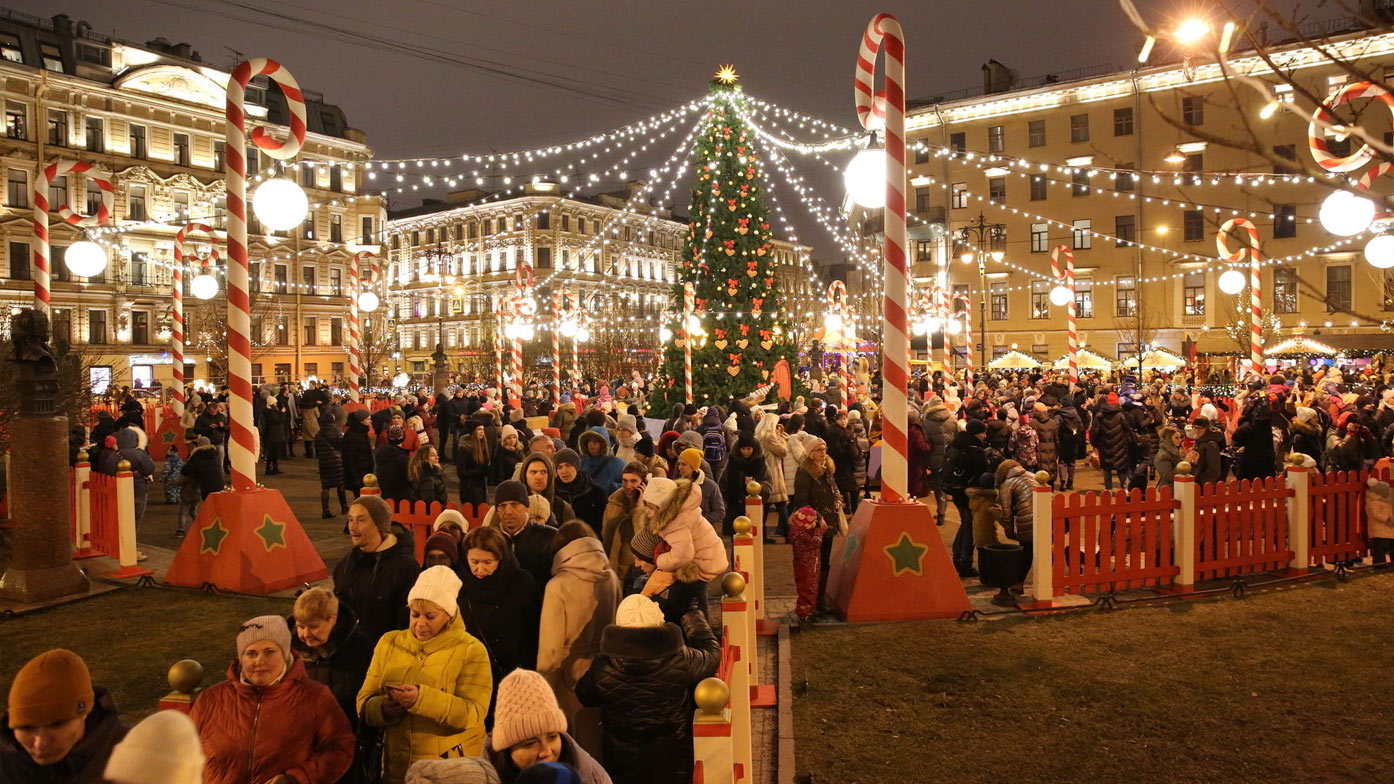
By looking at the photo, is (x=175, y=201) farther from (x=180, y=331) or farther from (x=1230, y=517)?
(x=1230, y=517)

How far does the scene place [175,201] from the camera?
49.7 meters

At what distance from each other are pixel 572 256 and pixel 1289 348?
51603 millimetres

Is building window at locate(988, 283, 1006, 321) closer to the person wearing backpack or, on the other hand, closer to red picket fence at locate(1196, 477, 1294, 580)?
red picket fence at locate(1196, 477, 1294, 580)

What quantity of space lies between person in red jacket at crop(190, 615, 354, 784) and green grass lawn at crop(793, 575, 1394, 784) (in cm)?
268

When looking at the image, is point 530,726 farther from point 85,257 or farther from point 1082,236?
point 1082,236

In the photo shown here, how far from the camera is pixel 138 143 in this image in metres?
47.9

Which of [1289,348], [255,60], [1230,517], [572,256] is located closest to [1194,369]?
[1289,348]

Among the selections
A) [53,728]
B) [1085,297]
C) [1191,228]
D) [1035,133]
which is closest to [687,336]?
[53,728]

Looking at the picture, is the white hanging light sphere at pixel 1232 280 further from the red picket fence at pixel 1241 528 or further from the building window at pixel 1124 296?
the building window at pixel 1124 296

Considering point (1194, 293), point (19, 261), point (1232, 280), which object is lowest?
point (1232, 280)

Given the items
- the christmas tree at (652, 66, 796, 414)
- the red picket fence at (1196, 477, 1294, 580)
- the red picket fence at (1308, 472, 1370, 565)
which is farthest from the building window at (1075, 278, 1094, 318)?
the red picket fence at (1196, 477, 1294, 580)

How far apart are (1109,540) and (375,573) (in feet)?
20.3

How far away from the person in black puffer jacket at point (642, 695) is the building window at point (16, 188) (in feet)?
173

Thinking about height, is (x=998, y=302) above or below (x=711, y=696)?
above
